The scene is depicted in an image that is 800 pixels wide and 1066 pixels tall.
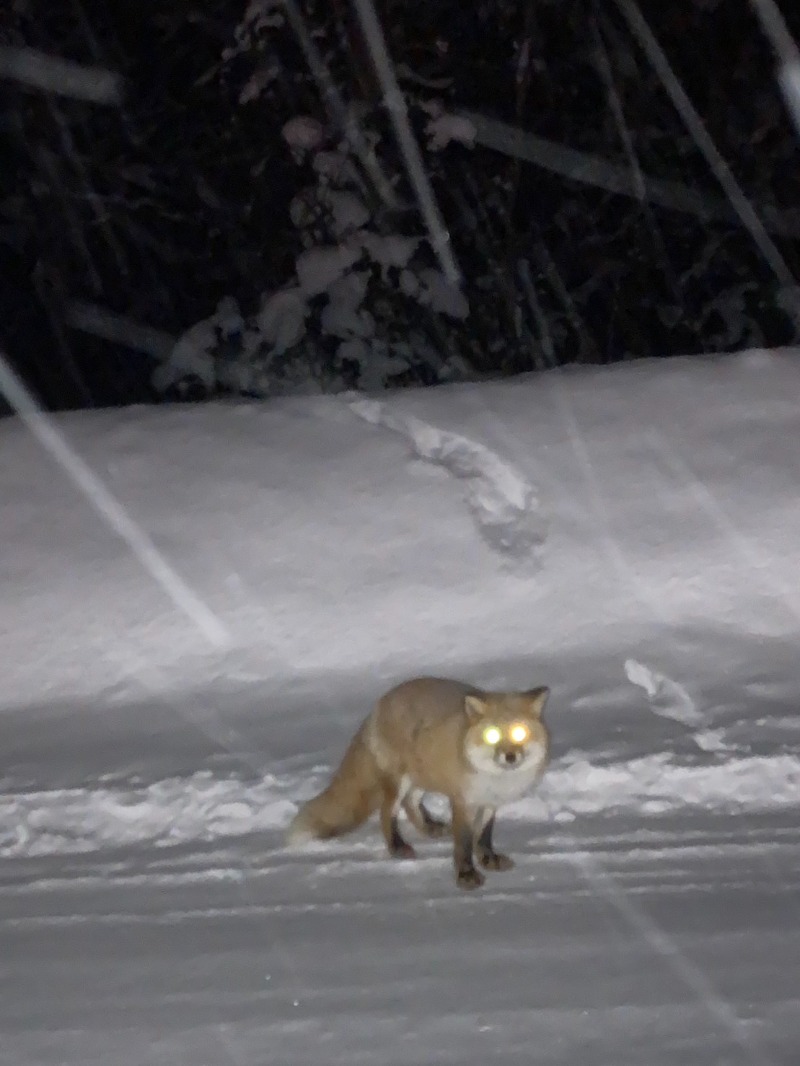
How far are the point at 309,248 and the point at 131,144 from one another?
272 centimetres

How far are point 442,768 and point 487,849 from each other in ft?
1.33

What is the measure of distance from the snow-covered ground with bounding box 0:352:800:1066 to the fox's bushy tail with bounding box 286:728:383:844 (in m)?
0.09

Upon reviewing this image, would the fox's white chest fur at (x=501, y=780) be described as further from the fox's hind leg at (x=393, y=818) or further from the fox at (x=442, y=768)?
the fox's hind leg at (x=393, y=818)

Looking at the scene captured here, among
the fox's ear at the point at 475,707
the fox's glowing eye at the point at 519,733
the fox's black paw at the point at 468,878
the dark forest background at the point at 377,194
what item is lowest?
the fox's black paw at the point at 468,878

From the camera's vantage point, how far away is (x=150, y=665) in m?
6.58

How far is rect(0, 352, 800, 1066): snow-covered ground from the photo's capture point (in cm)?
371

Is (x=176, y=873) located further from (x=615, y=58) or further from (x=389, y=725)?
(x=615, y=58)

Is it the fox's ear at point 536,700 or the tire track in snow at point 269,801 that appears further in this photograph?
the tire track in snow at point 269,801

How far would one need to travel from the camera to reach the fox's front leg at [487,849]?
4410mm

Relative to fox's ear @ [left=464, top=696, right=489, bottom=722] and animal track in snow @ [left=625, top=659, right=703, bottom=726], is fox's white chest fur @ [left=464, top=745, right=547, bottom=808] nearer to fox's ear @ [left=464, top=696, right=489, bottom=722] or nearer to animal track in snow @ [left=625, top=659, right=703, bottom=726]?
fox's ear @ [left=464, top=696, right=489, bottom=722]

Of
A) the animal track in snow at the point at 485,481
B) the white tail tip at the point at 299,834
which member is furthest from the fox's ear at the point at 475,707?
the animal track in snow at the point at 485,481

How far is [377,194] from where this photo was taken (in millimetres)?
11359

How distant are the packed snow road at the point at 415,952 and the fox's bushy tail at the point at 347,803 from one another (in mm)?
84

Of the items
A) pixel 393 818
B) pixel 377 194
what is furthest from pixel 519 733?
pixel 377 194
